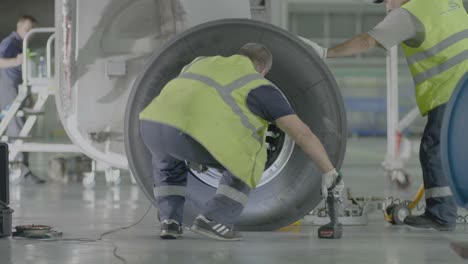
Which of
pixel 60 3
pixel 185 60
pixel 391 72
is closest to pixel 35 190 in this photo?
pixel 60 3

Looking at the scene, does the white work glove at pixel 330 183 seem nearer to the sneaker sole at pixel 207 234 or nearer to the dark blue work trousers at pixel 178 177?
the dark blue work trousers at pixel 178 177

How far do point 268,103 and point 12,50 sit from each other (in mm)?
7686

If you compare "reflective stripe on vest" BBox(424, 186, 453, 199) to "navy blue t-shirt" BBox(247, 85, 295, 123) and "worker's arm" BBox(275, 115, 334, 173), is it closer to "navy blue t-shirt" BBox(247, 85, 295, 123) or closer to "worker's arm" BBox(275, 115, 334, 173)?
"worker's arm" BBox(275, 115, 334, 173)

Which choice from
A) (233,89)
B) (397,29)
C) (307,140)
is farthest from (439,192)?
(233,89)

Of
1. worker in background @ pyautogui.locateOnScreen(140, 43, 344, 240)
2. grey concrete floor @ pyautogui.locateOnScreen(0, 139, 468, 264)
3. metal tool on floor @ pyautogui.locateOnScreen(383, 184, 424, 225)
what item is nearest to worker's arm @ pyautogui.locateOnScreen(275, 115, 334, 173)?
worker in background @ pyautogui.locateOnScreen(140, 43, 344, 240)

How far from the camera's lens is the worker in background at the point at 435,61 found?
5340mm

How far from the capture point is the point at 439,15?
5352mm

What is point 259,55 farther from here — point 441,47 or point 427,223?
point 427,223

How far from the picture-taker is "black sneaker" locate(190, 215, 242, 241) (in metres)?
4.66

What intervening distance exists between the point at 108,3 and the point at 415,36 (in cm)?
218

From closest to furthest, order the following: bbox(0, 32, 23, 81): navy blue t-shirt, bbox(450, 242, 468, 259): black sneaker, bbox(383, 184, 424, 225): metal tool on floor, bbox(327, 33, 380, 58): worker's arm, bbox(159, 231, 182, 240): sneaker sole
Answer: bbox(450, 242, 468, 259): black sneaker < bbox(159, 231, 182, 240): sneaker sole < bbox(327, 33, 380, 58): worker's arm < bbox(383, 184, 424, 225): metal tool on floor < bbox(0, 32, 23, 81): navy blue t-shirt

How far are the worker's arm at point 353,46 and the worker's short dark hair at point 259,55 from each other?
475 millimetres

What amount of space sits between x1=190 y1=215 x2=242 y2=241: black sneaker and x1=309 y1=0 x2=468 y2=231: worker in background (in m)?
1.17

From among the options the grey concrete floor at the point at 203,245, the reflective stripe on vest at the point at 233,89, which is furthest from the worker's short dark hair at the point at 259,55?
the grey concrete floor at the point at 203,245
